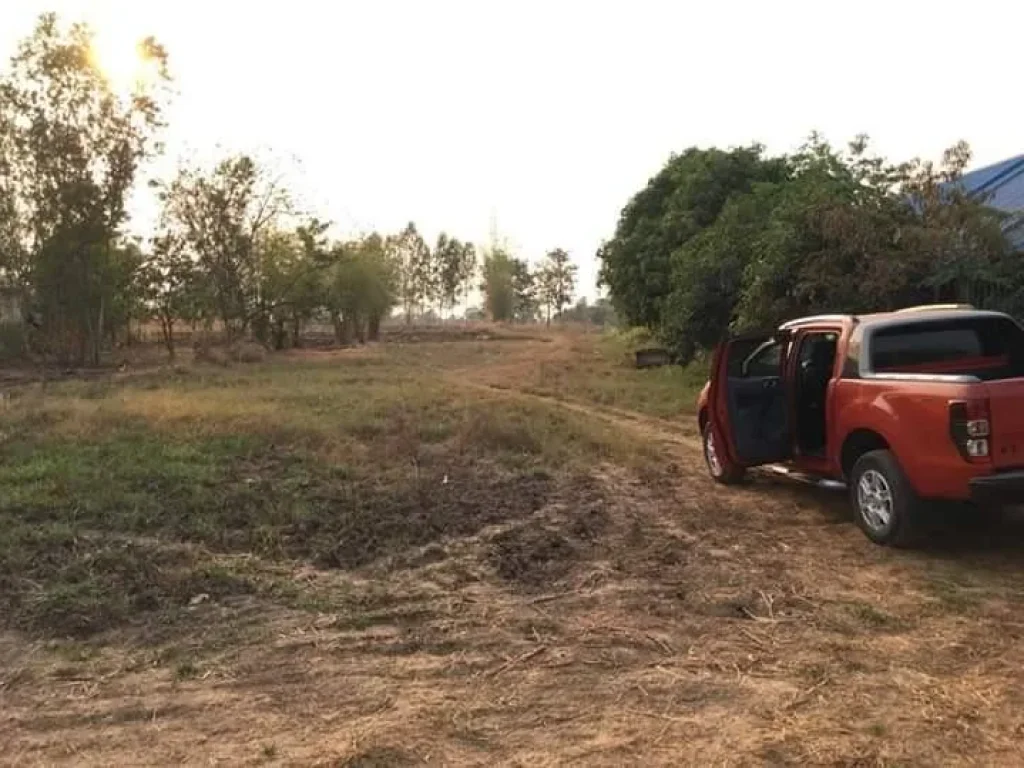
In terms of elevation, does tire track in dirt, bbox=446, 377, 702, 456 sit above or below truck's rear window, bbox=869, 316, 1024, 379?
below

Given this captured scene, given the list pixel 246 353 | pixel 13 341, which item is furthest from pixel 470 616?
pixel 13 341

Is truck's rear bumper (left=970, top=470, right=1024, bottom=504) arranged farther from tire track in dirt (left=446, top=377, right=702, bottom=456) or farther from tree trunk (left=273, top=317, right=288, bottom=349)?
tree trunk (left=273, top=317, right=288, bottom=349)

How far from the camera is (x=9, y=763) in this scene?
135 inches

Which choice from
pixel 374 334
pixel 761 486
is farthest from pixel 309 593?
pixel 374 334

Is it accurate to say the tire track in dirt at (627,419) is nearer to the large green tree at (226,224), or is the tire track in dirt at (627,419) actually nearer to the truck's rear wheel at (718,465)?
the truck's rear wheel at (718,465)

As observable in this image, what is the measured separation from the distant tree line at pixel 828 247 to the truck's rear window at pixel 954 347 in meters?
5.29

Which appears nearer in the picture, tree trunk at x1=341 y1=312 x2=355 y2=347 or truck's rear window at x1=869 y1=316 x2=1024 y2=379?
truck's rear window at x1=869 y1=316 x2=1024 y2=379

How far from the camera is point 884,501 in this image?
20.7 feet

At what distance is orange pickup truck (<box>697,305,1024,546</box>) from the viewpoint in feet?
18.1

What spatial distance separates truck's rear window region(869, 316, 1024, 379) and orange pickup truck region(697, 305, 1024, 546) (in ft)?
0.03

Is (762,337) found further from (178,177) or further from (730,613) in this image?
(178,177)

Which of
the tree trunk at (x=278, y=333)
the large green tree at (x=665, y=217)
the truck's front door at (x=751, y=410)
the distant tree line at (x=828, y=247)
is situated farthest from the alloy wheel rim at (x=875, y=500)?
the tree trunk at (x=278, y=333)

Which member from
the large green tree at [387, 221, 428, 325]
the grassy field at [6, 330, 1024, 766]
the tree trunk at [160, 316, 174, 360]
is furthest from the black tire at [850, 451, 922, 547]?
the large green tree at [387, 221, 428, 325]

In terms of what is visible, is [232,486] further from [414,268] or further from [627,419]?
[414,268]
